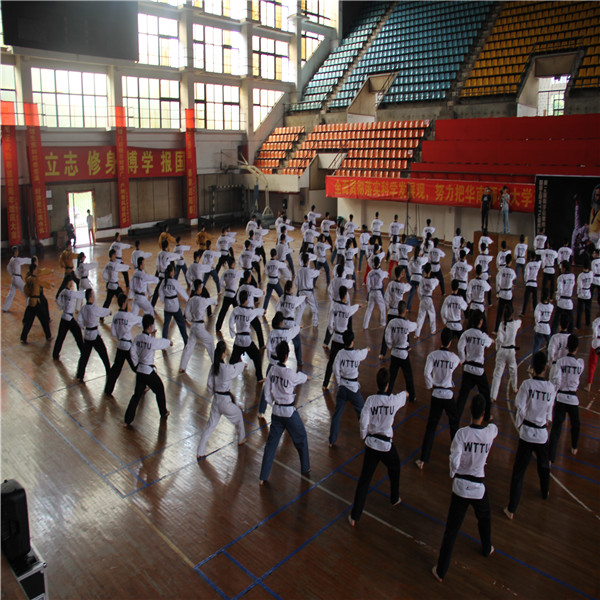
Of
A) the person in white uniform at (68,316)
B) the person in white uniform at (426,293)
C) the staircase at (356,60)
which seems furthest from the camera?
the staircase at (356,60)

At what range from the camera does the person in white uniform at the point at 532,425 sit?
5.93m

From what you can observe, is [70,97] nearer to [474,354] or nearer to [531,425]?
[474,354]

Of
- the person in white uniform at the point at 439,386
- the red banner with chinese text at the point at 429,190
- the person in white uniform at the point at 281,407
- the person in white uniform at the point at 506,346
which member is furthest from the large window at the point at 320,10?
the person in white uniform at the point at 281,407

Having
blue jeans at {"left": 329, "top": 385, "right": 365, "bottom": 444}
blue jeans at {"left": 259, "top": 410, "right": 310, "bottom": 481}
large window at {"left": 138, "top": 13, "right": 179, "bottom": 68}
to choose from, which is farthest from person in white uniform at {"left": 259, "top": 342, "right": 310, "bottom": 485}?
large window at {"left": 138, "top": 13, "right": 179, "bottom": 68}

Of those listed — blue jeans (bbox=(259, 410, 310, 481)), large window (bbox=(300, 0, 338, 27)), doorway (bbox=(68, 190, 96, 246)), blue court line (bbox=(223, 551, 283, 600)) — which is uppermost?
large window (bbox=(300, 0, 338, 27))

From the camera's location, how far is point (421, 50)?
27.9 m

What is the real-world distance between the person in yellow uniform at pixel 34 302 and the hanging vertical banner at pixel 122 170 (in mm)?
12583

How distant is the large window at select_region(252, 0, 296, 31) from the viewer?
28547 mm

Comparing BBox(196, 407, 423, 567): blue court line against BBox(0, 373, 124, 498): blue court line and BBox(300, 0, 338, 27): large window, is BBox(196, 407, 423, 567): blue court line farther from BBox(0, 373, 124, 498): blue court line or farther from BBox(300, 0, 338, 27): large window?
BBox(300, 0, 338, 27): large window

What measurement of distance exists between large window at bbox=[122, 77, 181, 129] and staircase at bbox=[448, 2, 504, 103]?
12750 mm

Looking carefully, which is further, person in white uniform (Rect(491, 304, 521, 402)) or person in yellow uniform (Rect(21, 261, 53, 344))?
person in yellow uniform (Rect(21, 261, 53, 344))

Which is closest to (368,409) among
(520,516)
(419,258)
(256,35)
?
(520,516)

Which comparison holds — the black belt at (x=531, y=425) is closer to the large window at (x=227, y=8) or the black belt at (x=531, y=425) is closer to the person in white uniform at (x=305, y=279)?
the person in white uniform at (x=305, y=279)

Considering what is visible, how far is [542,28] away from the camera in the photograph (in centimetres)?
2367
